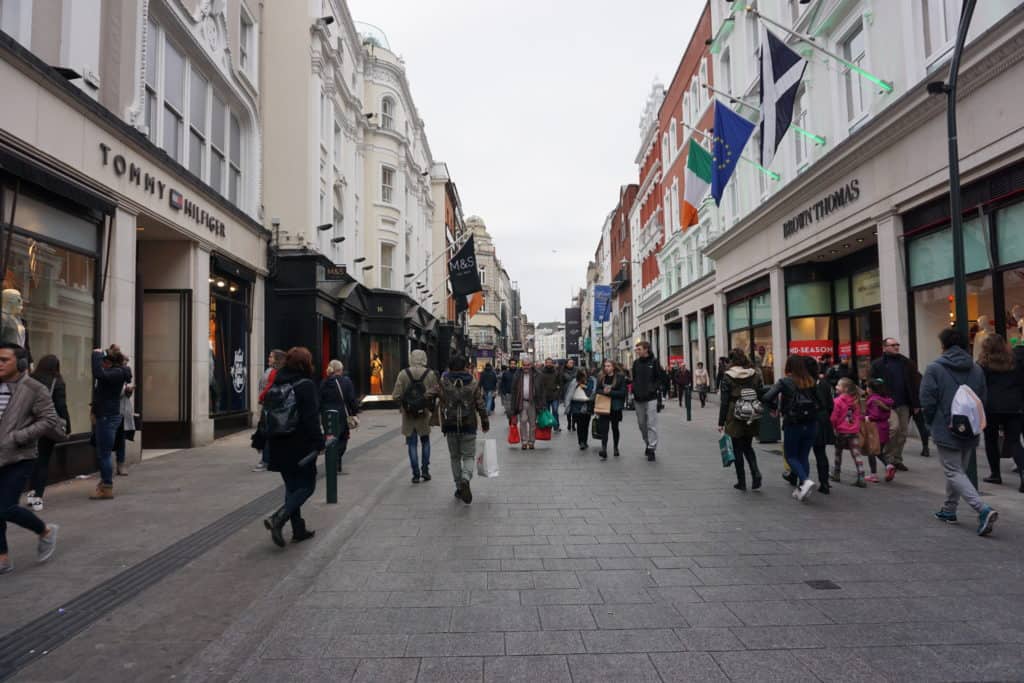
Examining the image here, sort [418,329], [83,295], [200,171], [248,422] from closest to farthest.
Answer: [83,295], [200,171], [248,422], [418,329]

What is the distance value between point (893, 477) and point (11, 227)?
39.2 ft

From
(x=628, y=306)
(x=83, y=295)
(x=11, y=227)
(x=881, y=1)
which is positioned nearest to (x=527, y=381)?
(x=83, y=295)

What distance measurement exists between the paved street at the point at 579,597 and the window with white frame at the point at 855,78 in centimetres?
1078

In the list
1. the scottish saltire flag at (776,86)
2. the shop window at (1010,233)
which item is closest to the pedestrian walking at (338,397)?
the scottish saltire flag at (776,86)

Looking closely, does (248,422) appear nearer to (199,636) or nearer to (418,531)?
(418,531)

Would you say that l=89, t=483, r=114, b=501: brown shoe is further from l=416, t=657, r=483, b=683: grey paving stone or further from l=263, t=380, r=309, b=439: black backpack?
l=416, t=657, r=483, b=683: grey paving stone

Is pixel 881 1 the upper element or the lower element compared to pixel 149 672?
upper

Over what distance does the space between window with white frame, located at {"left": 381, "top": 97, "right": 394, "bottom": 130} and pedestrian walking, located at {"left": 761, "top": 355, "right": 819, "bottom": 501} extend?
2691 cm

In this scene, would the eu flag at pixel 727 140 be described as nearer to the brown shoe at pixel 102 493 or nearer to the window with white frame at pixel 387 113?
the brown shoe at pixel 102 493

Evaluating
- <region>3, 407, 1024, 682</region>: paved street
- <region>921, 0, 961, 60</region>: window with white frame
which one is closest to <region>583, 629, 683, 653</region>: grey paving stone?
<region>3, 407, 1024, 682</region>: paved street

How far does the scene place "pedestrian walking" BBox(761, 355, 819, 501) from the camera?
7348mm

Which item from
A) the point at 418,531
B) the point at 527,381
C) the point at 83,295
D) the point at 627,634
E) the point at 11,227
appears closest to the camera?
the point at 627,634

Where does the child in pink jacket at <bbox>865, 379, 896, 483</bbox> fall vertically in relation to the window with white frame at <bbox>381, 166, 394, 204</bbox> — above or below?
below

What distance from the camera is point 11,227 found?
27.3 ft
